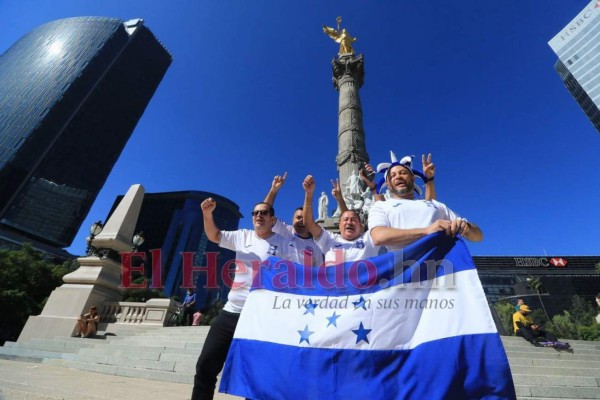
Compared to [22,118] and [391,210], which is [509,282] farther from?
[22,118]

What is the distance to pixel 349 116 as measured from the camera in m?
25.5

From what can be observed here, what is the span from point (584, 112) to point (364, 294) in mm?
117469

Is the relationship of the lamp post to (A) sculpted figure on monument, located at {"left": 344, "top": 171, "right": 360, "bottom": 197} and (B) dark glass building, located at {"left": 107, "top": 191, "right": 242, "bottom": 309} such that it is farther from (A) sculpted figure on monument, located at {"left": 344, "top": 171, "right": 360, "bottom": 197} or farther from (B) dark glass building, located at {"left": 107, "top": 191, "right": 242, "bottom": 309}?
(B) dark glass building, located at {"left": 107, "top": 191, "right": 242, "bottom": 309}

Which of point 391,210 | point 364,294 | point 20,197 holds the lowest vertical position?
point 364,294

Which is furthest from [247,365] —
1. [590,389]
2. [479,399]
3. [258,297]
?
[590,389]

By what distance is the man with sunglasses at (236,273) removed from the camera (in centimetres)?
260

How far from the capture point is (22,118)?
210ft

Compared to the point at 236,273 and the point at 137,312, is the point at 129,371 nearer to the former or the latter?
the point at 236,273

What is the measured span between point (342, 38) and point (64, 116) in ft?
233

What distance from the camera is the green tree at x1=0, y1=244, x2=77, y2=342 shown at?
63.2 feet

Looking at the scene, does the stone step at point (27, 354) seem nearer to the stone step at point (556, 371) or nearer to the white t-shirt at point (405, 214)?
the white t-shirt at point (405, 214)

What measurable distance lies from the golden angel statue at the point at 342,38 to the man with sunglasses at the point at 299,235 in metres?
30.6

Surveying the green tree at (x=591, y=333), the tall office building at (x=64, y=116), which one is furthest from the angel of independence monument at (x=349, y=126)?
the tall office building at (x=64, y=116)

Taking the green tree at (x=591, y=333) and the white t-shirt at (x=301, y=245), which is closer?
the white t-shirt at (x=301, y=245)
